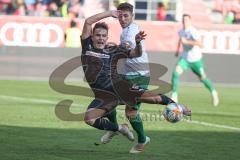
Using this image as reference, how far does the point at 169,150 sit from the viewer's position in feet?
38.7

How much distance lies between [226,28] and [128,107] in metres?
20.1

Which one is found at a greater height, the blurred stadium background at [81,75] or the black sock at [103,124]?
the black sock at [103,124]

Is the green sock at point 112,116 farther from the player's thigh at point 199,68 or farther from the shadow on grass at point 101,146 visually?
the player's thigh at point 199,68

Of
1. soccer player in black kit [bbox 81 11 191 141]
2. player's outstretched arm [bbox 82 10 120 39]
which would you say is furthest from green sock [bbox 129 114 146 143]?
player's outstretched arm [bbox 82 10 120 39]

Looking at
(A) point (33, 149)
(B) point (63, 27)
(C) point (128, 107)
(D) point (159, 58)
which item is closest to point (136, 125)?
(C) point (128, 107)

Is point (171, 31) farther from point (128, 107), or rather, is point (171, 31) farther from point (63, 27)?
Result: point (128, 107)

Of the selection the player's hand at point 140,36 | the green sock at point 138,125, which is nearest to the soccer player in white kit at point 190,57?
the green sock at point 138,125

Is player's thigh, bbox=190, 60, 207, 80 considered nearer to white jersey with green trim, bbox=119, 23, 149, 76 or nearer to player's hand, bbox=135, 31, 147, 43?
white jersey with green trim, bbox=119, 23, 149, 76

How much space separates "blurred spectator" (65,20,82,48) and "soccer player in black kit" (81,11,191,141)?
17.8 metres

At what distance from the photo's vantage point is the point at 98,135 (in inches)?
534

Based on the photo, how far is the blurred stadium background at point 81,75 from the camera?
472 inches

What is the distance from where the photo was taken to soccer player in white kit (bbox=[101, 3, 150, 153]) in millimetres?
11336

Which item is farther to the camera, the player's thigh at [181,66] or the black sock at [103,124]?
the player's thigh at [181,66]

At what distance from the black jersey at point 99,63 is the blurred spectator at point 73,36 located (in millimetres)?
18091
